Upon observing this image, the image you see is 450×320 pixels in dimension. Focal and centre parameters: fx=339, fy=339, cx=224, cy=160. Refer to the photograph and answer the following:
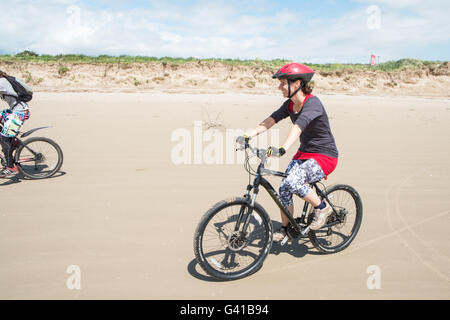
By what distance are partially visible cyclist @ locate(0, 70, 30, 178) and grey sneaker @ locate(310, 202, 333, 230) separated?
208 inches

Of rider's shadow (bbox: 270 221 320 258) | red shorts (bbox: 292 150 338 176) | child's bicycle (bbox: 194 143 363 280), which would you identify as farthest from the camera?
rider's shadow (bbox: 270 221 320 258)

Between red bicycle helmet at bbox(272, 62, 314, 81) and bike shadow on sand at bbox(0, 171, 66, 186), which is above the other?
red bicycle helmet at bbox(272, 62, 314, 81)

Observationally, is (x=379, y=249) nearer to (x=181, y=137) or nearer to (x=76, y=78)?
(x=181, y=137)

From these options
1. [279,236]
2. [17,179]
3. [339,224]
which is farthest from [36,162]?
[339,224]

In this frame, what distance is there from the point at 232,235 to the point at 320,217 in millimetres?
976

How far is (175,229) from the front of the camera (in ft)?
14.3

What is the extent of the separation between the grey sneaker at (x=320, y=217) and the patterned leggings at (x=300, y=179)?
31 cm

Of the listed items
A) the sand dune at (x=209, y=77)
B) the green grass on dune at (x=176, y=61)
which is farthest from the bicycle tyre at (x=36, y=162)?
the green grass on dune at (x=176, y=61)

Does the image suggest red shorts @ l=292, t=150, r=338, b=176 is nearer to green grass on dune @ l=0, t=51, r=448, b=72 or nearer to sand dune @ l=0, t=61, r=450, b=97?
sand dune @ l=0, t=61, r=450, b=97

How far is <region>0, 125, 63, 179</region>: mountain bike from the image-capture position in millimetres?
6055

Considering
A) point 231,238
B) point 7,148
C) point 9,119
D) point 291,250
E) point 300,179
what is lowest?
point 291,250

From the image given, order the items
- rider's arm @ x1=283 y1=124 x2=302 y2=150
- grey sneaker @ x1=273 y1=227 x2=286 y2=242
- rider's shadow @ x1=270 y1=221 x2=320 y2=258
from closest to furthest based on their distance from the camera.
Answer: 1. rider's arm @ x1=283 y1=124 x2=302 y2=150
2. grey sneaker @ x1=273 y1=227 x2=286 y2=242
3. rider's shadow @ x1=270 y1=221 x2=320 y2=258

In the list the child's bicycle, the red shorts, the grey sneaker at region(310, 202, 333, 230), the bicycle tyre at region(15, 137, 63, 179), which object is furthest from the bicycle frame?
the bicycle tyre at region(15, 137, 63, 179)

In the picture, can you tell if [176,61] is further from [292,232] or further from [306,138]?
[292,232]
